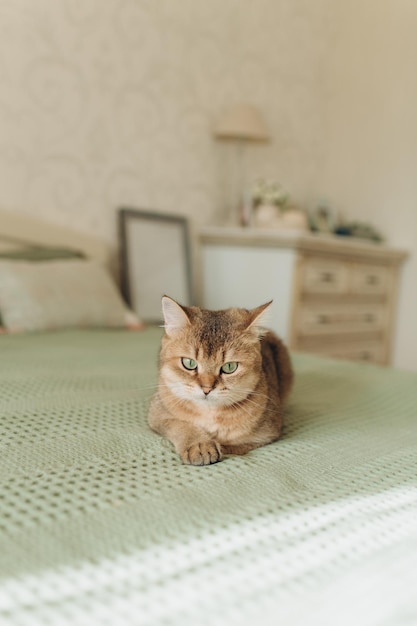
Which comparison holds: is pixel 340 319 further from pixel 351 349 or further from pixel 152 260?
pixel 152 260

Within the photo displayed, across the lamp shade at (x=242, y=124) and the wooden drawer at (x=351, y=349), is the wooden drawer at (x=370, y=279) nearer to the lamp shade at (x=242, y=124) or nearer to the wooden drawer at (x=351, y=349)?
the wooden drawer at (x=351, y=349)

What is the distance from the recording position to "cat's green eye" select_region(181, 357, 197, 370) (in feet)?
3.14

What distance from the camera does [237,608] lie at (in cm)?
51

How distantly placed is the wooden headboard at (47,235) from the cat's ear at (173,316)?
1.61 metres

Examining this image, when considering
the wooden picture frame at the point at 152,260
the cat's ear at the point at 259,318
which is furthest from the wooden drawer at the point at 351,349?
the cat's ear at the point at 259,318

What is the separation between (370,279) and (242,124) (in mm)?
1205

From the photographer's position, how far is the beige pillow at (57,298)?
1926mm

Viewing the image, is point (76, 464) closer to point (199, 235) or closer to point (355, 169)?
point (199, 235)

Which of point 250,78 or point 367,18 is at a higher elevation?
point 367,18

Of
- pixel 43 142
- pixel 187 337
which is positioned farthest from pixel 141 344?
pixel 43 142

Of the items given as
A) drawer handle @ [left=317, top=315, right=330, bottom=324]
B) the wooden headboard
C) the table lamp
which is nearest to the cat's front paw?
the wooden headboard

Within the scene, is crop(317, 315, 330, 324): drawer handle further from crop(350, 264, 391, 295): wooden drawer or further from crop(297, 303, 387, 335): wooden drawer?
crop(350, 264, 391, 295): wooden drawer

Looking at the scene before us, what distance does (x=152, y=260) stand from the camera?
9.52 ft

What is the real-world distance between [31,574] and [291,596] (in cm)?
27
